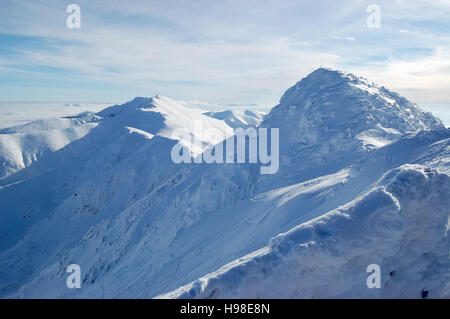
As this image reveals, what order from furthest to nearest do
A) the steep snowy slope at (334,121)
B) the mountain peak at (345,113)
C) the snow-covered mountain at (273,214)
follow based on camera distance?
the mountain peak at (345,113)
the steep snowy slope at (334,121)
the snow-covered mountain at (273,214)

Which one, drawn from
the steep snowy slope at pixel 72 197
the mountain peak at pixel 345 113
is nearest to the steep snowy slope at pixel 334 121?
the mountain peak at pixel 345 113

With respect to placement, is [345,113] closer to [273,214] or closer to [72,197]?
[273,214]

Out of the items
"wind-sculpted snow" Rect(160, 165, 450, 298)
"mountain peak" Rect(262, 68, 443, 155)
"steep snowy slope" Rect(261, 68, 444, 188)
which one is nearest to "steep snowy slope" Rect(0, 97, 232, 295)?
"steep snowy slope" Rect(261, 68, 444, 188)

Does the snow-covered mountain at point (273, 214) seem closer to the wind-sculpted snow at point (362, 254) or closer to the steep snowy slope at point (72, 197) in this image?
the wind-sculpted snow at point (362, 254)

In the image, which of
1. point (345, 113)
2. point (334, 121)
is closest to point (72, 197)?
point (334, 121)

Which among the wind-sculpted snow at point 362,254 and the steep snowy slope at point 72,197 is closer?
the wind-sculpted snow at point 362,254

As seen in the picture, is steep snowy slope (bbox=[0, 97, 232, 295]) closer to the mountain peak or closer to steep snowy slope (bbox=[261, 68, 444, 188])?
steep snowy slope (bbox=[261, 68, 444, 188])
